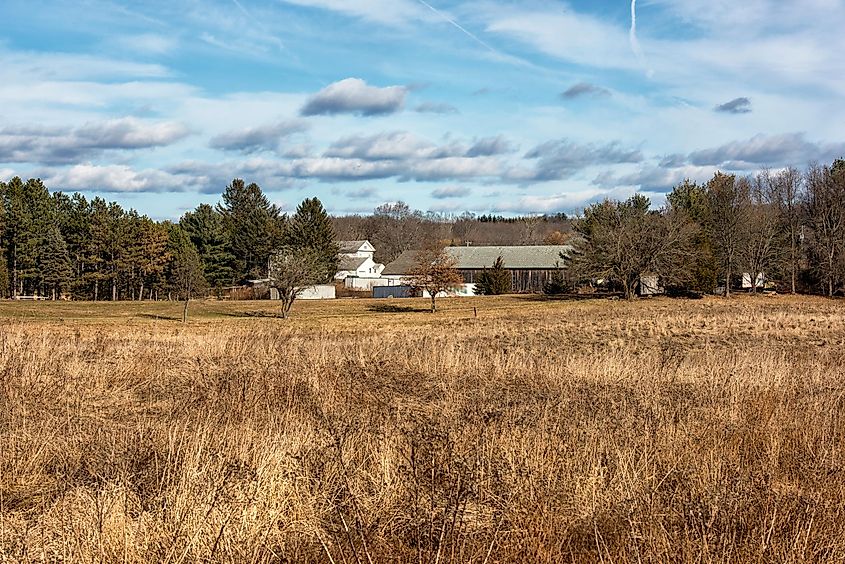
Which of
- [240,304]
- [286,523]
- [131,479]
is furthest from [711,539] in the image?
[240,304]

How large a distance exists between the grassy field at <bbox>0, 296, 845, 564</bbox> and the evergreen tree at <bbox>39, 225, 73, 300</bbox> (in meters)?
57.0

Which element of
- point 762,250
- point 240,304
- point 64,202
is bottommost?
point 240,304

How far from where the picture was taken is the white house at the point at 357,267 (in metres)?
88.4

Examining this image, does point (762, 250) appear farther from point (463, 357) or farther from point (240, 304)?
point (463, 357)

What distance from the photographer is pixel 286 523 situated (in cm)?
553

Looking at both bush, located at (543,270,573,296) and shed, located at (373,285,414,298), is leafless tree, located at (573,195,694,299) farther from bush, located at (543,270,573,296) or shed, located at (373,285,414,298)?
shed, located at (373,285,414,298)

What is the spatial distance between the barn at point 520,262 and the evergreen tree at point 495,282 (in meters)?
6.42

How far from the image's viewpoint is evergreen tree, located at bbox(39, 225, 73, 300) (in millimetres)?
65250

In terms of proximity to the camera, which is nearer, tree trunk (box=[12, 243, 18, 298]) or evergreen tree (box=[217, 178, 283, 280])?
tree trunk (box=[12, 243, 18, 298])

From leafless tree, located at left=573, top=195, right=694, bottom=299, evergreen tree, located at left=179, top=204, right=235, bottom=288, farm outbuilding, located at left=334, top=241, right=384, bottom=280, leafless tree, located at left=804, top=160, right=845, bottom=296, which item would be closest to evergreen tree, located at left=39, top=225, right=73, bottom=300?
evergreen tree, located at left=179, top=204, right=235, bottom=288

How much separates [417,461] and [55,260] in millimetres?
66579

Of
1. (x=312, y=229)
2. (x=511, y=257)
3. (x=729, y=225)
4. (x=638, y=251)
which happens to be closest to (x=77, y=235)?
(x=312, y=229)

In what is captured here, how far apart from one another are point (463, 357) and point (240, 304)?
47.0 meters

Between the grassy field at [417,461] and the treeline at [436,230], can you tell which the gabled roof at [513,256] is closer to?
the treeline at [436,230]
